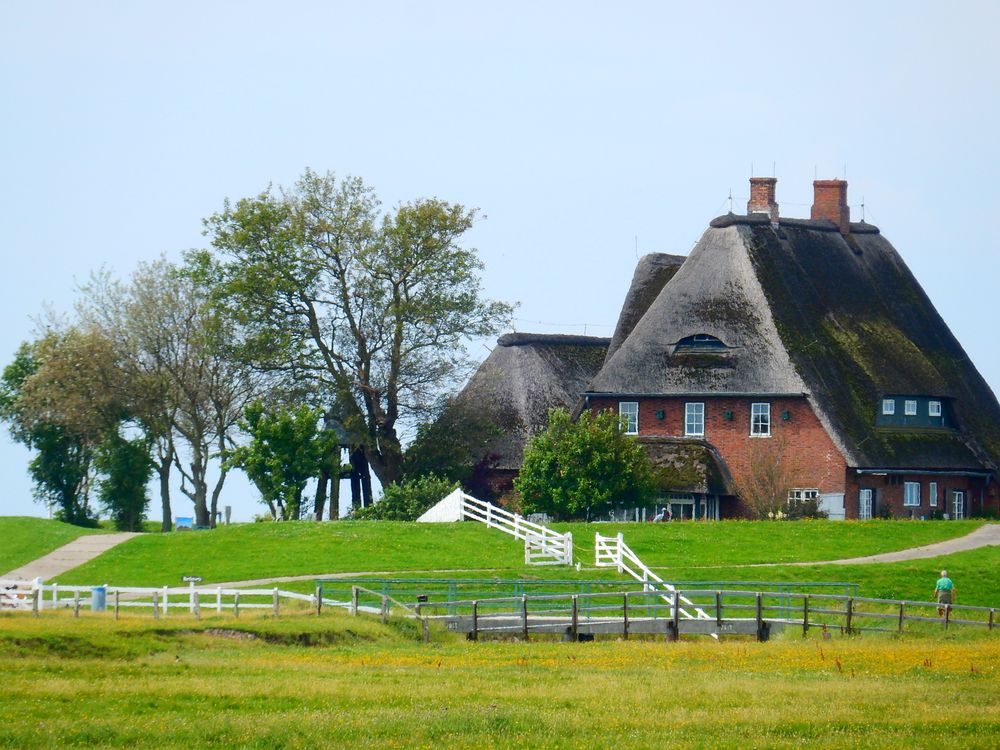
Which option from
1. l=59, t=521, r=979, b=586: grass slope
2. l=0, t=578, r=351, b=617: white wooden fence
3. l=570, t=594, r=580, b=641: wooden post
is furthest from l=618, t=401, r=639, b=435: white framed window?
l=570, t=594, r=580, b=641: wooden post

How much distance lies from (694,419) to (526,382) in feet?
30.3

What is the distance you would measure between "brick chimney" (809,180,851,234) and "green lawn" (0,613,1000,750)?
4215 cm

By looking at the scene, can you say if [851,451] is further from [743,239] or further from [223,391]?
[223,391]

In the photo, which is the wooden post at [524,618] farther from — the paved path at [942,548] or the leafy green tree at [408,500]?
the leafy green tree at [408,500]

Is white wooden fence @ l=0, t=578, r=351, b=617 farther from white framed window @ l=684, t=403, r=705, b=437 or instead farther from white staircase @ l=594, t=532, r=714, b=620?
white framed window @ l=684, t=403, r=705, b=437

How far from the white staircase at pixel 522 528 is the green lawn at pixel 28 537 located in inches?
481

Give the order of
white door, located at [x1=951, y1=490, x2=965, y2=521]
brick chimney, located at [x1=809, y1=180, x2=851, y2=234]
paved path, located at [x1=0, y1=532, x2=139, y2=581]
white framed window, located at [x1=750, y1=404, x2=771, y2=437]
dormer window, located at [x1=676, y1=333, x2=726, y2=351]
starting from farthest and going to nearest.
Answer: brick chimney, located at [x1=809, y1=180, x2=851, y2=234] → dormer window, located at [x1=676, y1=333, x2=726, y2=351] → white door, located at [x1=951, y1=490, x2=965, y2=521] → white framed window, located at [x1=750, y1=404, x2=771, y2=437] → paved path, located at [x1=0, y1=532, x2=139, y2=581]

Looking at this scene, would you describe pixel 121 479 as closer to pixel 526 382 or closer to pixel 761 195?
pixel 526 382

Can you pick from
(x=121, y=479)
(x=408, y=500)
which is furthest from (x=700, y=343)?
(x=121, y=479)

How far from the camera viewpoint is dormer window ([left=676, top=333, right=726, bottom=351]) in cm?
7069

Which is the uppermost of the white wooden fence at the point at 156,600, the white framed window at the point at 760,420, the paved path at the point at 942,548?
the white framed window at the point at 760,420

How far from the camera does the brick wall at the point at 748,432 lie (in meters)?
67.4

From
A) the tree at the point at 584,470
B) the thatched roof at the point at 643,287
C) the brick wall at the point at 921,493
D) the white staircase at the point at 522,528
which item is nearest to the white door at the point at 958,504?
the brick wall at the point at 921,493

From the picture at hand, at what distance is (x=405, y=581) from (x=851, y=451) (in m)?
28.9
